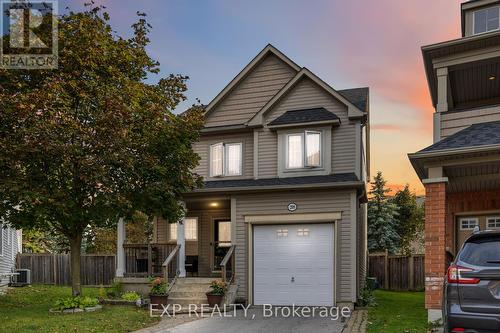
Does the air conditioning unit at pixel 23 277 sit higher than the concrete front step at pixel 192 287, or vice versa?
the concrete front step at pixel 192 287

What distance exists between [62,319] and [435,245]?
8770 millimetres

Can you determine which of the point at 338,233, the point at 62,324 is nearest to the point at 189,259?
the point at 338,233

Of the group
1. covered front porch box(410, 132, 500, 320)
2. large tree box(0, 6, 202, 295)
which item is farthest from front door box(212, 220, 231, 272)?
covered front porch box(410, 132, 500, 320)

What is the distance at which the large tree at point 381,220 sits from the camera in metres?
30.9

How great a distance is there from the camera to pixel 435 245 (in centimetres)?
980

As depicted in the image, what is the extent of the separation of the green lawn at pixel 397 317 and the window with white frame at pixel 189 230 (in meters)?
7.21

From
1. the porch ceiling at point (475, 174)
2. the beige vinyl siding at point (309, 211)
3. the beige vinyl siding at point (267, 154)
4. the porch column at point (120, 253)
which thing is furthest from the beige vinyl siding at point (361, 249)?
the porch column at point (120, 253)

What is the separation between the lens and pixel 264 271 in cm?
1527

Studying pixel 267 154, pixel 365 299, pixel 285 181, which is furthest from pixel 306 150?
pixel 365 299

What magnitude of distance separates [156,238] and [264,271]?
17.1ft

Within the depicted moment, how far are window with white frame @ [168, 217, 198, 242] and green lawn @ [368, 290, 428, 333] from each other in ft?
23.6

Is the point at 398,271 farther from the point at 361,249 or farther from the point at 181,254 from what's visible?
the point at 181,254

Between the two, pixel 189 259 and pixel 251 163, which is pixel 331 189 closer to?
pixel 251 163

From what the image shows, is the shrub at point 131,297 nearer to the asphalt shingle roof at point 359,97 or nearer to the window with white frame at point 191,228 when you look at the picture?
the window with white frame at point 191,228
